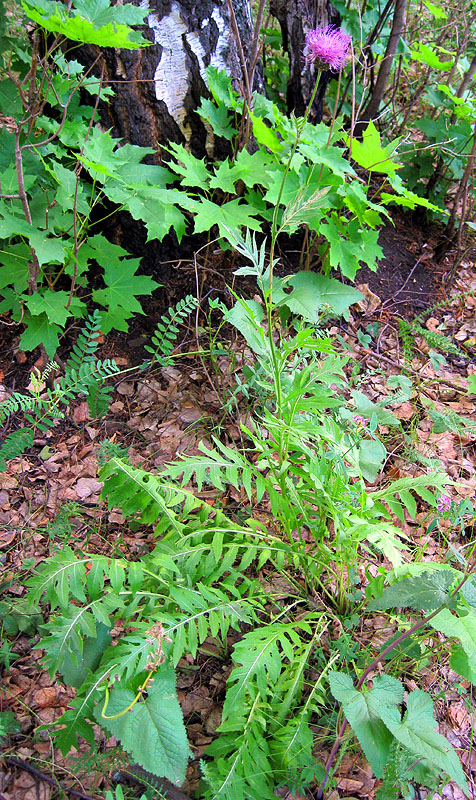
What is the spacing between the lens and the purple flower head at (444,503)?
1.87 metres

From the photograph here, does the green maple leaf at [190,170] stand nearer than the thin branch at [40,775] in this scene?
No

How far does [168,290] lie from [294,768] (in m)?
1.92

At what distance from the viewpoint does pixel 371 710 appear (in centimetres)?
123

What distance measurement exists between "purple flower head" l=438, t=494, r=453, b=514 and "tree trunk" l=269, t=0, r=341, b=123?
185 centimetres

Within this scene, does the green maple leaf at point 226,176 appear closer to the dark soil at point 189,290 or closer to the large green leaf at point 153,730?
the dark soil at point 189,290

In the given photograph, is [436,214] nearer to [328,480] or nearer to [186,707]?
[328,480]

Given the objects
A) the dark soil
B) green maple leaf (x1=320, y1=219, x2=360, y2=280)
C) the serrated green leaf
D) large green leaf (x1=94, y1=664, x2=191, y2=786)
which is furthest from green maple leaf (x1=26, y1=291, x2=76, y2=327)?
large green leaf (x1=94, y1=664, x2=191, y2=786)

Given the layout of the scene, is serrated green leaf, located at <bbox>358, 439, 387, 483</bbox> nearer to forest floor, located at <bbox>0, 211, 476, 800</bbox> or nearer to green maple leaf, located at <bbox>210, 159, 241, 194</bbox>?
forest floor, located at <bbox>0, 211, 476, 800</bbox>

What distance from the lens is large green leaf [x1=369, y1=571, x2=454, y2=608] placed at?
120 centimetres

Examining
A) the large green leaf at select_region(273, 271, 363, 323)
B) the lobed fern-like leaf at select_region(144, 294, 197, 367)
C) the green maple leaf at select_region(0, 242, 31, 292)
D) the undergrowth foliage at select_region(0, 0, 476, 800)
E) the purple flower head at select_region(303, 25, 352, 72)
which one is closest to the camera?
the undergrowth foliage at select_region(0, 0, 476, 800)

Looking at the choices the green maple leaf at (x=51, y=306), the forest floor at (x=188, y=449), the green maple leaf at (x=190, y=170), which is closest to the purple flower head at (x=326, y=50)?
the green maple leaf at (x=190, y=170)

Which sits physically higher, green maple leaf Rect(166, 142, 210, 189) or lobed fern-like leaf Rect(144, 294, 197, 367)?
green maple leaf Rect(166, 142, 210, 189)

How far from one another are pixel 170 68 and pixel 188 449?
158cm

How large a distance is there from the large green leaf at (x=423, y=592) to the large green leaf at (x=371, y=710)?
20 cm
